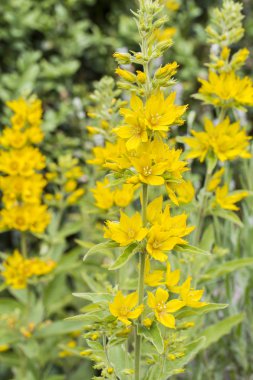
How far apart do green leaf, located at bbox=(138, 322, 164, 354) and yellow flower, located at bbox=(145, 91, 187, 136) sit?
1.68ft

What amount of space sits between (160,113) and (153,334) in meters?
0.57

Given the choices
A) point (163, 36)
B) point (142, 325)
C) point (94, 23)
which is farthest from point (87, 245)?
point (94, 23)

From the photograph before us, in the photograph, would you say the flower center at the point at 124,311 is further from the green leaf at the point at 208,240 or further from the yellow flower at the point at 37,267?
the yellow flower at the point at 37,267

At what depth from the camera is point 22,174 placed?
8.25 feet

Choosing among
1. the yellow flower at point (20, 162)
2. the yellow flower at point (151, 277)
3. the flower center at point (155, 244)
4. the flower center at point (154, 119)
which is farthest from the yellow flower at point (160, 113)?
the yellow flower at point (20, 162)

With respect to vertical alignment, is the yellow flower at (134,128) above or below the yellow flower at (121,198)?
above

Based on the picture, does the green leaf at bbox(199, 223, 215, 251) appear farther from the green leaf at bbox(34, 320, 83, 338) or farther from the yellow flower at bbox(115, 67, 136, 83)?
the yellow flower at bbox(115, 67, 136, 83)

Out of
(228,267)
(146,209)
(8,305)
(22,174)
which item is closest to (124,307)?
(146,209)

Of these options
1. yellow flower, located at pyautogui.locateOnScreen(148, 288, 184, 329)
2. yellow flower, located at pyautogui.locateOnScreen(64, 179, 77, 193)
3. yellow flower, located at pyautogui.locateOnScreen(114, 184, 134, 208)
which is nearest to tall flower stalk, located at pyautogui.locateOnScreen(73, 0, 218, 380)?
yellow flower, located at pyautogui.locateOnScreen(148, 288, 184, 329)

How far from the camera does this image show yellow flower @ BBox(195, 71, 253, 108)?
214cm

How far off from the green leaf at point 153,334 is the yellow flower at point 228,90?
0.93 meters

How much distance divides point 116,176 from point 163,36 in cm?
215

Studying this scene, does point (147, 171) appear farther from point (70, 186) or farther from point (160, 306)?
point (70, 186)

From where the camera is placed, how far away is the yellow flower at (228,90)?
2137 millimetres
